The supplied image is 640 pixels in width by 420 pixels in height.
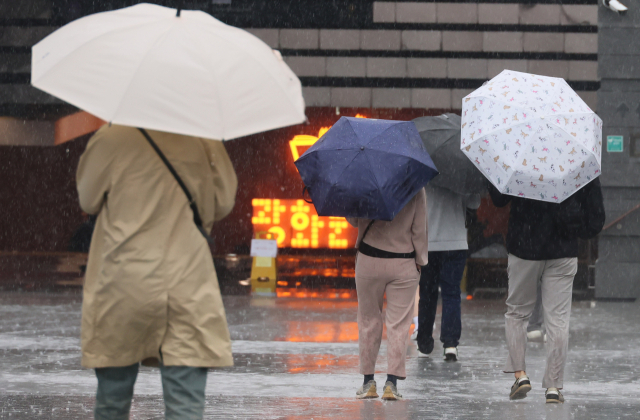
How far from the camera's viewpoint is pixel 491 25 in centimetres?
1639

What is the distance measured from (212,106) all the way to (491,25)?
549 inches

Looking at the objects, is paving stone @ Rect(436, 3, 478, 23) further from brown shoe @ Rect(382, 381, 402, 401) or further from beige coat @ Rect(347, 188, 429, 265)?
brown shoe @ Rect(382, 381, 402, 401)

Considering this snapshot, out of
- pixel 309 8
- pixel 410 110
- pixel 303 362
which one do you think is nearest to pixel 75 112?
pixel 309 8

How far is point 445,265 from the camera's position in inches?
289

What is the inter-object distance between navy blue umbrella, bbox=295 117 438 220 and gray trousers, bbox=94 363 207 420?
232 centimetres

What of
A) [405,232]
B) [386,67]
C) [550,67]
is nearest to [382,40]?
[386,67]

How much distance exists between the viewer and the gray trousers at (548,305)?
584 centimetres

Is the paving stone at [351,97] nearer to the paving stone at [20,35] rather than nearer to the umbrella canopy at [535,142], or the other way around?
the paving stone at [20,35]

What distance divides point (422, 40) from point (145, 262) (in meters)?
13.8

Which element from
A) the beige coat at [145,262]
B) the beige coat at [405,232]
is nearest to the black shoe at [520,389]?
the beige coat at [405,232]

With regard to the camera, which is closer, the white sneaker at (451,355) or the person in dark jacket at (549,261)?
the person in dark jacket at (549,261)

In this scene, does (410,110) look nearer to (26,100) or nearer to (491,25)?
(491,25)

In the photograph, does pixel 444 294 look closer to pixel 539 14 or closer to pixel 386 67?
pixel 386 67

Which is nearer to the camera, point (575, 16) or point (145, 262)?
point (145, 262)
